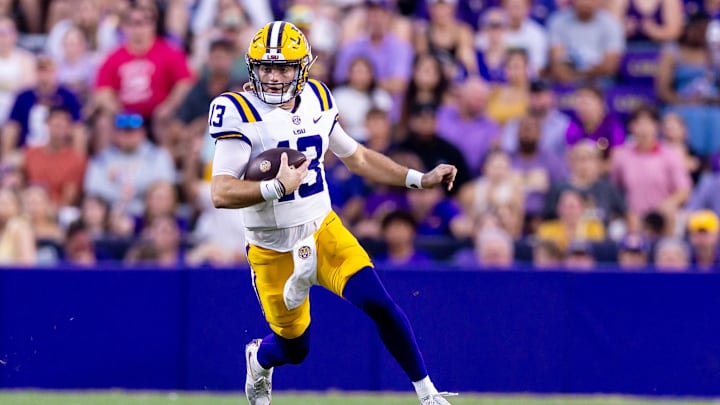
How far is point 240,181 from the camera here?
7.41 meters

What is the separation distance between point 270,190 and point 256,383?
1.55 meters

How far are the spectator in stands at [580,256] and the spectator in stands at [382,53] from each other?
249cm

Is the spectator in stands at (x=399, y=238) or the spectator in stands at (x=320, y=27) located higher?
the spectator in stands at (x=320, y=27)

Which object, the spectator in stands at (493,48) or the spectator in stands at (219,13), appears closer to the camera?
the spectator in stands at (493,48)

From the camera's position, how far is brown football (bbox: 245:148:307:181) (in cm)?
739

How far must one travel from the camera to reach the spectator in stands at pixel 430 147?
480 inches

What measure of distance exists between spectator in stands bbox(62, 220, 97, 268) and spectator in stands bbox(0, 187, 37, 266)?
26cm

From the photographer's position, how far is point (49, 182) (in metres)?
12.5

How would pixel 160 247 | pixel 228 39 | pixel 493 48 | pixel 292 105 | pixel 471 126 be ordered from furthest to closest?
pixel 493 48 → pixel 228 39 → pixel 471 126 → pixel 160 247 → pixel 292 105

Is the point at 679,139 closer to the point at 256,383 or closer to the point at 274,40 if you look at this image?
the point at 256,383

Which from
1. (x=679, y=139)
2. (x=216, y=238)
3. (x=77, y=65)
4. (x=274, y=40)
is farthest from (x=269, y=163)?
(x=77, y=65)

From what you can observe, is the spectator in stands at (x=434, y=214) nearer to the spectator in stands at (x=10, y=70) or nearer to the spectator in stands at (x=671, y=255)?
the spectator in stands at (x=671, y=255)

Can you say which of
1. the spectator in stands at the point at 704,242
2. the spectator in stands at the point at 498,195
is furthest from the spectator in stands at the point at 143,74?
the spectator in stands at the point at 704,242

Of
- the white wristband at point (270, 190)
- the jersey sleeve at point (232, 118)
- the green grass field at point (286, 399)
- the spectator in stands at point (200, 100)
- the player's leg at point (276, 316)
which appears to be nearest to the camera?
the white wristband at point (270, 190)
